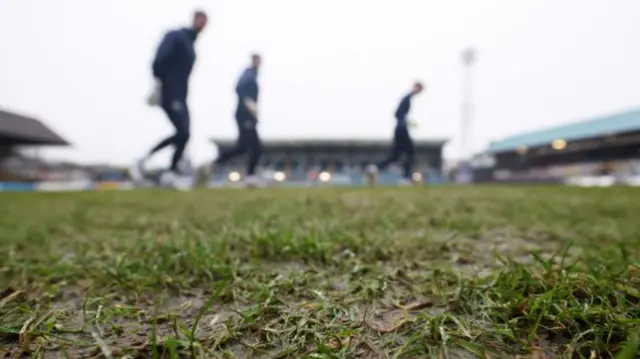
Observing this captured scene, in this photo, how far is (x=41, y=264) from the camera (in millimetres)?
1172

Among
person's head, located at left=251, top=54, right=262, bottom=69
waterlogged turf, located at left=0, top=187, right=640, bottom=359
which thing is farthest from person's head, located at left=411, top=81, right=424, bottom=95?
waterlogged turf, located at left=0, top=187, right=640, bottom=359

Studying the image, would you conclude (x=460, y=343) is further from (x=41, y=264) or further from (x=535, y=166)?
(x=535, y=166)

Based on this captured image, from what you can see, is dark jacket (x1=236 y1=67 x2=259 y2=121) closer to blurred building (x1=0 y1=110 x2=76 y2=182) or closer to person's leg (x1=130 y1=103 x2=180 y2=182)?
person's leg (x1=130 y1=103 x2=180 y2=182)

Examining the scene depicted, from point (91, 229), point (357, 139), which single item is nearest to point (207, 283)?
point (91, 229)

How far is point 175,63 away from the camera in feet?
18.3

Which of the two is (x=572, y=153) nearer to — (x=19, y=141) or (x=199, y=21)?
(x=199, y=21)

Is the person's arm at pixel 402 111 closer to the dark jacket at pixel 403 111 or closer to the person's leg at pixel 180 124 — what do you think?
the dark jacket at pixel 403 111

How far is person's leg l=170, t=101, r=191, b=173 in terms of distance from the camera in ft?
18.5

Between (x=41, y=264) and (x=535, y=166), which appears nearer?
(x=41, y=264)

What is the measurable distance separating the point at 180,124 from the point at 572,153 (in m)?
32.8

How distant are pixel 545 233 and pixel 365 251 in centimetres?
93

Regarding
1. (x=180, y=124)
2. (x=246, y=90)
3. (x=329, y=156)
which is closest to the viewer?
(x=180, y=124)

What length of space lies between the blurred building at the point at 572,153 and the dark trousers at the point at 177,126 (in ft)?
65.9

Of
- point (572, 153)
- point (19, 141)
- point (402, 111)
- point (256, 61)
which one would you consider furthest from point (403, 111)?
point (572, 153)
